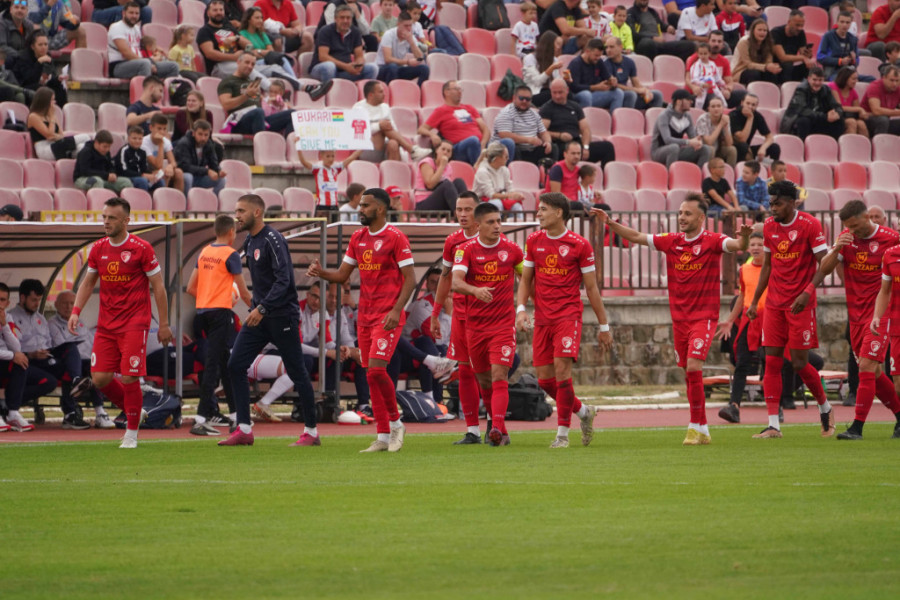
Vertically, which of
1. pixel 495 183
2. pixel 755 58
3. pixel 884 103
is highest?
pixel 755 58

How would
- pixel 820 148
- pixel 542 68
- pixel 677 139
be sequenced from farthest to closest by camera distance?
pixel 820 148, pixel 542 68, pixel 677 139

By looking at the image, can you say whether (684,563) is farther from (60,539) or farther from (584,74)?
(584,74)

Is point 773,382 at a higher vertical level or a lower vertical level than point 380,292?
lower

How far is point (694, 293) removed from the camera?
40.6ft

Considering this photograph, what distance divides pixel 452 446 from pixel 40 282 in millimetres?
6502

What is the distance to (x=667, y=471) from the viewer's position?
32.6 ft

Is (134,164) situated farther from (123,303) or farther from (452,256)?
(452,256)

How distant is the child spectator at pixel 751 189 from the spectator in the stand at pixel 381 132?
5.42 m

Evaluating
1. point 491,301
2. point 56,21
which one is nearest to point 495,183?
point 56,21

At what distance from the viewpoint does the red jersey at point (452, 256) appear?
12766 mm

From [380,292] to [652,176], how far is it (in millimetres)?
13587

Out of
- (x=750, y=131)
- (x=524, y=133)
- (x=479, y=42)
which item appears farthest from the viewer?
(x=479, y=42)

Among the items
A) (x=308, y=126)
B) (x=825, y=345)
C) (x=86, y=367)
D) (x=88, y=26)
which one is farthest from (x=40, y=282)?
(x=825, y=345)

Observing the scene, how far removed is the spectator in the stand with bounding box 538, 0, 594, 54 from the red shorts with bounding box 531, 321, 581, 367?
15935 millimetres
